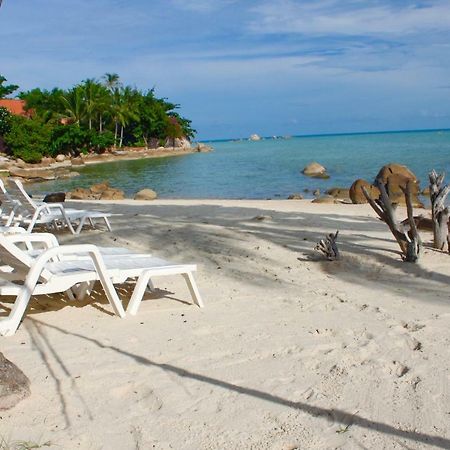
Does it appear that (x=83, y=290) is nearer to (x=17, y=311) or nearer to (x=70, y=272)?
(x=70, y=272)

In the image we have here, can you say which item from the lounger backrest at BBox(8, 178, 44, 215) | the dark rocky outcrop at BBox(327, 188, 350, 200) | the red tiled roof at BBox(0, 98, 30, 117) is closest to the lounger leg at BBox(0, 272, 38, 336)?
the lounger backrest at BBox(8, 178, 44, 215)

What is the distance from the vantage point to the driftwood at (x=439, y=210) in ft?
21.8

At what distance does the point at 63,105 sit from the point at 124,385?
58771mm

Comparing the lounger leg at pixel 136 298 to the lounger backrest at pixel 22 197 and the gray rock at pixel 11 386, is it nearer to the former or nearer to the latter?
the gray rock at pixel 11 386

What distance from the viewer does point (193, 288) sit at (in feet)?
15.5

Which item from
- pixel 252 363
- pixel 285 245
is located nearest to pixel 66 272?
pixel 252 363

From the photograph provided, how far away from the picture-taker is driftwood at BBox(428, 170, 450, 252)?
6.65m

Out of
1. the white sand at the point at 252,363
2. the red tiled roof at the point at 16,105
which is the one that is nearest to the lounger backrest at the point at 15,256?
the white sand at the point at 252,363

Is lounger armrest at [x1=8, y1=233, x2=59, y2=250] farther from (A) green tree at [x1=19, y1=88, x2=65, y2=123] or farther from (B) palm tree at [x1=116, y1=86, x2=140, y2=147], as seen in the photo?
(B) palm tree at [x1=116, y1=86, x2=140, y2=147]

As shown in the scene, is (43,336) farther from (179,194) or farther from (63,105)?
(63,105)

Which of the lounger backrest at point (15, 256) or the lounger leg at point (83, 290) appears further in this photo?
the lounger leg at point (83, 290)

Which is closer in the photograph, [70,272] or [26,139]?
[70,272]

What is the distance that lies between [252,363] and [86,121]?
2273 inches

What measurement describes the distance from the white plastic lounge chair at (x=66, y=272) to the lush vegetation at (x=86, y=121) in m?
42.8
